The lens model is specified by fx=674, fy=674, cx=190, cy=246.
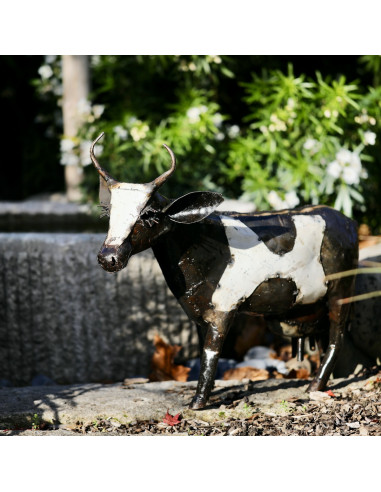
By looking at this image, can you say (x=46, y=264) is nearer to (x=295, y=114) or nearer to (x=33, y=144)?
(x=295, y=114)

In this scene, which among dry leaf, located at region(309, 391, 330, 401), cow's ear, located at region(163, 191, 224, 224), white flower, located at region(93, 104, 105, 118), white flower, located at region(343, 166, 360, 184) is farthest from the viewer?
white flower, located at region(93, 104, 105, 118)

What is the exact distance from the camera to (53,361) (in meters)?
4.54

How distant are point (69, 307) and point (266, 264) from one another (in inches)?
66.6

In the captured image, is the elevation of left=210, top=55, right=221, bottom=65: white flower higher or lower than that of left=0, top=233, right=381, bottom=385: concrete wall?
higher

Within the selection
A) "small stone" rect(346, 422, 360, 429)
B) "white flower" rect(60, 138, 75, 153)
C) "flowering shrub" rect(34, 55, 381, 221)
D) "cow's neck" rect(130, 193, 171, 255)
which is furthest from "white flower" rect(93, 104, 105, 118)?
"small stone" rect(346, 422, 360, 429)

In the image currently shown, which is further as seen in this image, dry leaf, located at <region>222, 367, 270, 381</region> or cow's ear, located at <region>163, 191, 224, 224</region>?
dry leaf, located at <region>222, 367, 270, 381</region>

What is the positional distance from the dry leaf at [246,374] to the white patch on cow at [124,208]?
1677 mm

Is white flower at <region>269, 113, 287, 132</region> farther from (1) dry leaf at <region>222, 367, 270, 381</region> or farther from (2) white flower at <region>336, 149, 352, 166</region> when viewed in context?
(1) dry leaf at <region>222, 367, 270, 381</region>

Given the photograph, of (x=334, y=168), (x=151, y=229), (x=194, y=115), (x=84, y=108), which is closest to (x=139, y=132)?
(x=194, y=115)

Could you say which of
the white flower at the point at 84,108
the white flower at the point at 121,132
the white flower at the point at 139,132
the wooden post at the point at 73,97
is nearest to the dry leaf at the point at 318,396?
the white flower at the point at 139,132

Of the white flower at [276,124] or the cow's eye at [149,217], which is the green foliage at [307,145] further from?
the cow's eye at [149,217]

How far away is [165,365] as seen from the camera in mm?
4484

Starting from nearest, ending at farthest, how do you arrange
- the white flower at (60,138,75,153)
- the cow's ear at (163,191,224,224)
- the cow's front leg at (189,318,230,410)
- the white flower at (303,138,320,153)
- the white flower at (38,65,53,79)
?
the cow's ear at (163,191,224,224) < the cow's front leg at (189,318,230,410) < the white flower at (303,138,320,153) < the white flower at (60,138,75,153) < the white flower at (38,65,53,79)

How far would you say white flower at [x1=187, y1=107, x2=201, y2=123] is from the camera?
5801mm
